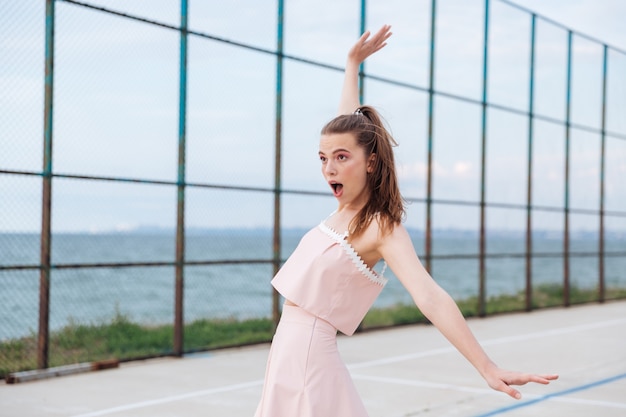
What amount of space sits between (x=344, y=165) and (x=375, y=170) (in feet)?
0.31

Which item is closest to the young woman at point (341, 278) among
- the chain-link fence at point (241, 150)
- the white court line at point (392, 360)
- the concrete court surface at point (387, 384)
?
the concrete court surface at point (387, 384)

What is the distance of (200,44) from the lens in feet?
33.8

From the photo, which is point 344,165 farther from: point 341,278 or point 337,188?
point 341,278

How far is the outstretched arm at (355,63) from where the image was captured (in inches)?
128

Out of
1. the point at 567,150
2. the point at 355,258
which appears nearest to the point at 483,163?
the point at 567,150

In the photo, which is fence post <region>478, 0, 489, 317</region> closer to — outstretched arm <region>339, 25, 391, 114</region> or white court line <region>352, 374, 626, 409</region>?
white court line <region>352, 374, 626, 409</region>

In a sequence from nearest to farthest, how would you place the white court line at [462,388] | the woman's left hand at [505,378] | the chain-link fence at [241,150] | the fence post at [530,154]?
the woman's left hand at [505,378] → the white court line at [462,388] → the fence post at [530,154] → the chain-link fence at [241,150]

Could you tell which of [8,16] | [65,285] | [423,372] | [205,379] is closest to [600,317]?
[423,372]

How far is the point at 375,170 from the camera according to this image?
2.72 meters

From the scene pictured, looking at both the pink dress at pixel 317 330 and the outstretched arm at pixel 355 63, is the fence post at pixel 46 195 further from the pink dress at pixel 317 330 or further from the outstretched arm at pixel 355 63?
the pink dress at pixel 317 330

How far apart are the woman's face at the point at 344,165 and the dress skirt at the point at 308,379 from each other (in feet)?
1.16

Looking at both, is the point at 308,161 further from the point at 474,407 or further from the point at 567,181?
the point at 474,407

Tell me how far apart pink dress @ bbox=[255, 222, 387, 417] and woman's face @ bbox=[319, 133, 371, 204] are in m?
0.13

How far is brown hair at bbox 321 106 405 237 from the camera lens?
8.66ft
